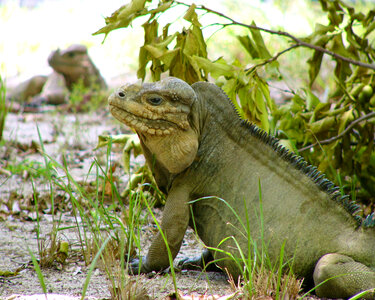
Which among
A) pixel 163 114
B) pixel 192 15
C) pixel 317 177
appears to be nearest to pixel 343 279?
pixel 317 177

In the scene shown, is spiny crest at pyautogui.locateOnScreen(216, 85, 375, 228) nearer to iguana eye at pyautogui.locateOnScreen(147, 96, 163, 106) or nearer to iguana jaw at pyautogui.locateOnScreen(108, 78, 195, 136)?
iguana jaw at pyautogui.locateOnScreen(108, 78, 195, 136)

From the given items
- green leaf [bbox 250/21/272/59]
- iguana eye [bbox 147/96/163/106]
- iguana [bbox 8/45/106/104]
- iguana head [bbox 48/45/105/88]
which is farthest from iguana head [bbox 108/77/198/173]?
iguana head [bbox 48/45/105/88]

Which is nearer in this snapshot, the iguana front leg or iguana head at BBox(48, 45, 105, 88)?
the iguana front leg

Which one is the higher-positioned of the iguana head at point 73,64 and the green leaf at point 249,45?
the green leaf at point 249,45

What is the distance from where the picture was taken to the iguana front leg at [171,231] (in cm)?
327

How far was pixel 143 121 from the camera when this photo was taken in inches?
124

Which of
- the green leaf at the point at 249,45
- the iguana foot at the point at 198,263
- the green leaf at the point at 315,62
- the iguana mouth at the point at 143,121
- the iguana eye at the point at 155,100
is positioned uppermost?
the green leaf at the point at 249,45

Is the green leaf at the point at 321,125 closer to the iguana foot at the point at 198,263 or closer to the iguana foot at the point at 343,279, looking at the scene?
the iguana foot at the point at 198,263

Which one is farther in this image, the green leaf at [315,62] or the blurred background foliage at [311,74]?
the green leaf at [315,62]

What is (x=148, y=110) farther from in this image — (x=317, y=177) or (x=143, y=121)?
(x=317, y=177)

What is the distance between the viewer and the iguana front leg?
129 inches

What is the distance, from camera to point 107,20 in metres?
3.78

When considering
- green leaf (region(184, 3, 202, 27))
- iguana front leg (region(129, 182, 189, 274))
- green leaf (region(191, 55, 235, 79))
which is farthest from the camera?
green leaf (region(191, 55, 235, 79))

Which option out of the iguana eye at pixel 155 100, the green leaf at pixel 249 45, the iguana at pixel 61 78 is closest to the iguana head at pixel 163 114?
the iguana eye at pixel 155 100
